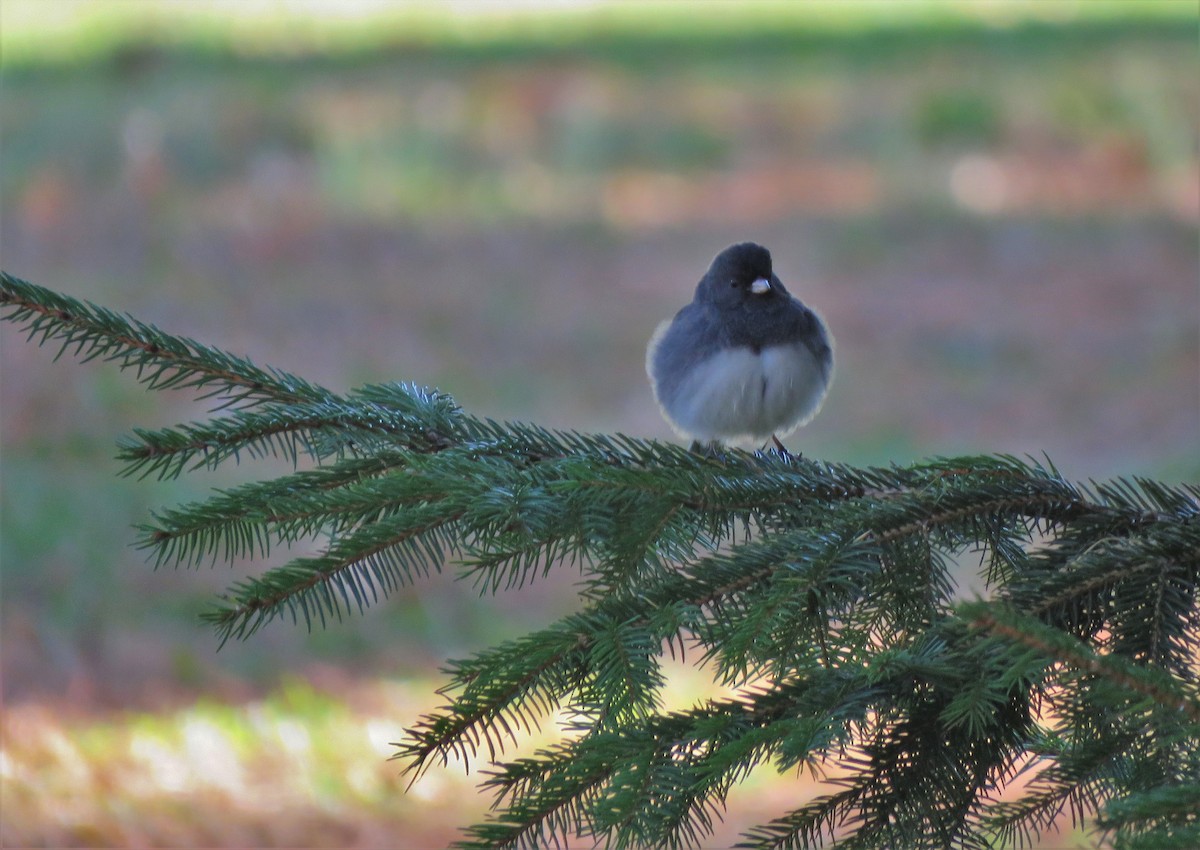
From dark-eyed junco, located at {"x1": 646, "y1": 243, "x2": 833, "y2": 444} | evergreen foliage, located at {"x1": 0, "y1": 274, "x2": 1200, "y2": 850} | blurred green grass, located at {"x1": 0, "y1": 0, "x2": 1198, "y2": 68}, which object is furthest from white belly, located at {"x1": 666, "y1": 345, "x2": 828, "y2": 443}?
blurred green grass, located at {"x1": 0, "y1": 0, "x2": 1198, "y2": 68}

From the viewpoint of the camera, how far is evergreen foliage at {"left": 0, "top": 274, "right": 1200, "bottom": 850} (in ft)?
2.83

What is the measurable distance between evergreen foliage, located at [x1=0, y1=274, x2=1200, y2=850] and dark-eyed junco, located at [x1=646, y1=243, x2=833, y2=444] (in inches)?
38.3

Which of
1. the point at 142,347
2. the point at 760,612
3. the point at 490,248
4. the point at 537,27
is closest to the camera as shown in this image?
the point at 760,612

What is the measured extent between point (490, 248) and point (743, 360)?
519 cm

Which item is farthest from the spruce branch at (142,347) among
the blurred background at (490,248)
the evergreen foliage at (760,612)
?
the blurred background at (490,248)

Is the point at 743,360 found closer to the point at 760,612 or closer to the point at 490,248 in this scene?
the point at 760,612

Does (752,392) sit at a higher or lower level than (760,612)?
higher

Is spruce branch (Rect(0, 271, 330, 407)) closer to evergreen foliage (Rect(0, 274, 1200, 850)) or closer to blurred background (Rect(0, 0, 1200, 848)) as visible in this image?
evergreen foliage (Rect(0, 274, 1200, 850))

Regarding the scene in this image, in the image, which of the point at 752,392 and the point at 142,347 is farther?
the point at 752,392

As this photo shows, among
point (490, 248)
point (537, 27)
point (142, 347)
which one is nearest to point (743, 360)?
point (142, 347)

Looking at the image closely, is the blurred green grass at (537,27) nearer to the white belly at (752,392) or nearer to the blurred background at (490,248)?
the blurred background at (490,248)

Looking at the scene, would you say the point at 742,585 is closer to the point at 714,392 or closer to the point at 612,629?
Result: the point at 612,629

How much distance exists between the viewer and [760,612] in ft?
3.01

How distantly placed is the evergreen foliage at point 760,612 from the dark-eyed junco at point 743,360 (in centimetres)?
97
